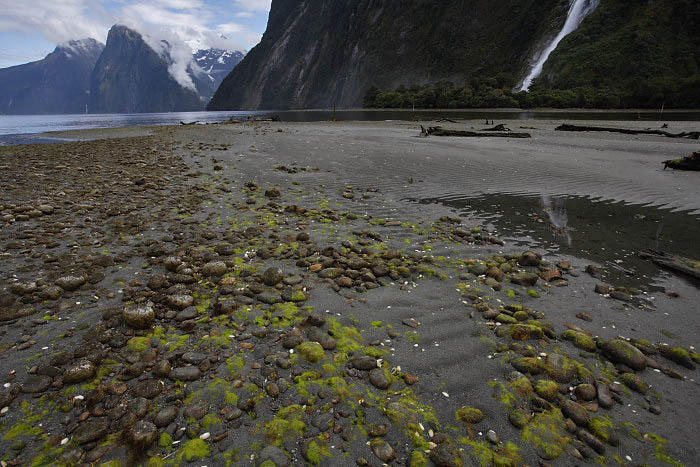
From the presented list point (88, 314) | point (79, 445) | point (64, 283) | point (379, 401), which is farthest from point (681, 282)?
point (64, 283)

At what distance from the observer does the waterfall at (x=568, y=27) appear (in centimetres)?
14312

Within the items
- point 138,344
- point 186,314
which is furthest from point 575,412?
point 138,344

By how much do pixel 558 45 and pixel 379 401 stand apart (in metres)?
183

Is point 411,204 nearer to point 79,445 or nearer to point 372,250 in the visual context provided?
point 372,250

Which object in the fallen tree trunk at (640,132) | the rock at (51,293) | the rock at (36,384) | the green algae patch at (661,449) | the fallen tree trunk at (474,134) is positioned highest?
the fallen tree trunk at (640,132)

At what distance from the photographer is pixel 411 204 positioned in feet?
34.6

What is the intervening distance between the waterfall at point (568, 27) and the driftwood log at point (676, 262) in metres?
161

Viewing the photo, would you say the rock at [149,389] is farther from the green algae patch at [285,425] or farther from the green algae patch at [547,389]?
the green algae patch at [547,389]

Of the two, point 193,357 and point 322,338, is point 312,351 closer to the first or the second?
point 322,338

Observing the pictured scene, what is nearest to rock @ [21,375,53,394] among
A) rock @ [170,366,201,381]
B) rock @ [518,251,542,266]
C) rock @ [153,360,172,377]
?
rock @ [153,360,172,377]

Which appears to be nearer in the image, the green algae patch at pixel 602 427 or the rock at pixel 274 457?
the rock at pixel 274 457

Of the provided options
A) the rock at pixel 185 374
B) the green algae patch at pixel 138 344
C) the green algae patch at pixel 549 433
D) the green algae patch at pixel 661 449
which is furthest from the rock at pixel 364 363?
the green algae patch at pixel 661 449

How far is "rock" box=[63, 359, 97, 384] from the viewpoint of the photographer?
336 cm

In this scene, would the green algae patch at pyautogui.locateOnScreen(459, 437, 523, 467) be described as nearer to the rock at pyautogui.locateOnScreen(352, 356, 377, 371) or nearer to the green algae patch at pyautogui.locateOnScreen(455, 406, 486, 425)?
the green algae patch at pyautogui.locateOnScreen(455, 406, 486, 425)
